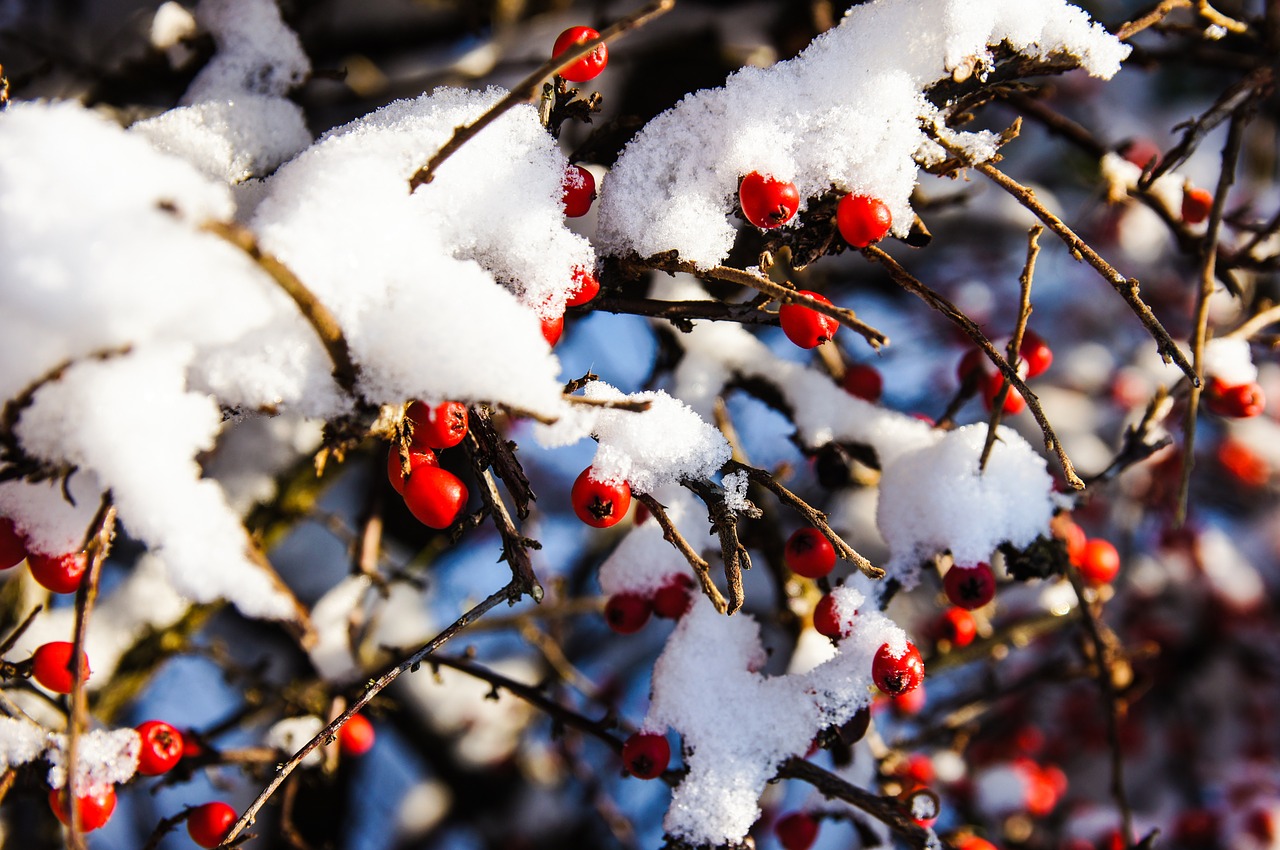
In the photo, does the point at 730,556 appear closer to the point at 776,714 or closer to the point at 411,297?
the point at 776,714

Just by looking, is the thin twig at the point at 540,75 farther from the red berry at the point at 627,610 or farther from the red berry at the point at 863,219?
the red berry at the point at 627,610

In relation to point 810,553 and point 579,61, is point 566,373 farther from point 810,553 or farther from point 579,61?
point 579,61

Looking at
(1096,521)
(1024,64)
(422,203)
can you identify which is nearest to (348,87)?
(422,203)

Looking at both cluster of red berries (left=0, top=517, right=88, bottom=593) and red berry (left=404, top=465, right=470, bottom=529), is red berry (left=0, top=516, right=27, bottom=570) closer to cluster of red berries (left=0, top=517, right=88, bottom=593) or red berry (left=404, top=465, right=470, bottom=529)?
cluster of red berries (left=0, top=517, right=88, bottom=593)

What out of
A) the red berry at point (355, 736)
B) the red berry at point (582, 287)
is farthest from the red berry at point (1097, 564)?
the red berry at point (355, 736)

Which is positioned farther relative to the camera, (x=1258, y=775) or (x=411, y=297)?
(x=1258, y=775)

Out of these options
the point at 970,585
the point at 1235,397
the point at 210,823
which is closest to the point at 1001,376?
the point at 970,585

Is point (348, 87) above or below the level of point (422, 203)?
below
